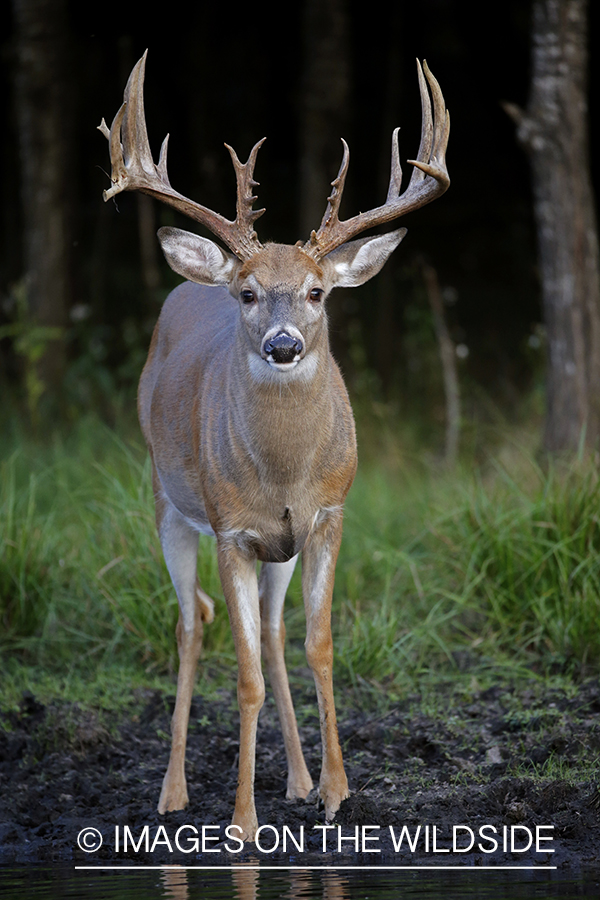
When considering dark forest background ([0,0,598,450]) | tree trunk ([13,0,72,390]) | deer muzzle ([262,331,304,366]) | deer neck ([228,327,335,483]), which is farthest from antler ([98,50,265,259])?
tree trunk ([13,0,72,390])

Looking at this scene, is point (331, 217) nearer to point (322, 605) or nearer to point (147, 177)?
point (147, 177)

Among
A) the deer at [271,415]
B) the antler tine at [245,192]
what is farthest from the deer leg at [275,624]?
the antler tine at [245,192]

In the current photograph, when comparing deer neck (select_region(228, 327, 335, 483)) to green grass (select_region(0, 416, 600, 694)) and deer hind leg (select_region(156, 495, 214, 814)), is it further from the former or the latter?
green grass (select_region(0, 416, 600, 694))

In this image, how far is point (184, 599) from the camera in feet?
17.1

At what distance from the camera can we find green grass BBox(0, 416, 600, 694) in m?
5.96

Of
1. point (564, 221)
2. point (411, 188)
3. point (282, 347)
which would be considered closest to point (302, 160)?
point (564, 221)

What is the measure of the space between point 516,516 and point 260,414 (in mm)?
2246

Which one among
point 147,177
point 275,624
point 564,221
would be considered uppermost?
point 564,221

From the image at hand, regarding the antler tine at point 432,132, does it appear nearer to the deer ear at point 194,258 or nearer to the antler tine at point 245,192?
the antler tine at point 245,192

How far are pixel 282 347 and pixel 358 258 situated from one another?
74 centimetres

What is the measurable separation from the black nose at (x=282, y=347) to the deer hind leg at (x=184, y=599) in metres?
1.34

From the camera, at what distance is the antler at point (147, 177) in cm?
448

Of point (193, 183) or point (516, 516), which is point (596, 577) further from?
point (193, 183)

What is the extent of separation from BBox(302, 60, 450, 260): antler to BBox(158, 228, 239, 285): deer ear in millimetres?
301
